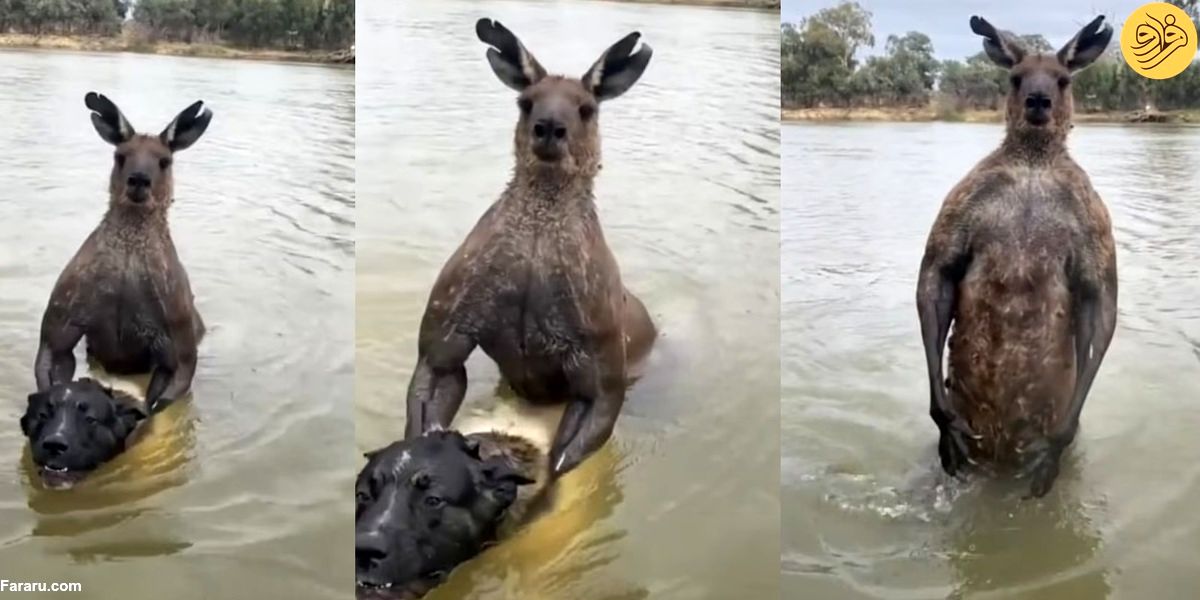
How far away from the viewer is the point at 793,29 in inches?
131

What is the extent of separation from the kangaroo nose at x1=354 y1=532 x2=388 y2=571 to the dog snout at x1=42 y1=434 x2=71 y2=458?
2.78ft

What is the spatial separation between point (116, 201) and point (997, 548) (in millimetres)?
2566

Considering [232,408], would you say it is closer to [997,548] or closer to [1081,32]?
[997,548]

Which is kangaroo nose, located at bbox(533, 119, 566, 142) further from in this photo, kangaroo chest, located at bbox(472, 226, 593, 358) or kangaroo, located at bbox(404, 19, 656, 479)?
kangaroo chest, located at bbox(472, 226, 593, 358)

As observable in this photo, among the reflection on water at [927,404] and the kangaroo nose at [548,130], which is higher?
the kangaroo nose at [548,130]

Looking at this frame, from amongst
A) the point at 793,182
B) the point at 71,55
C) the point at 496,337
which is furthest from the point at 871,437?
the point at 71,55

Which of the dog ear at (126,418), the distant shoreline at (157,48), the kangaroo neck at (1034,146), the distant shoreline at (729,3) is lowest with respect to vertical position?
the dog ear at (126,418)

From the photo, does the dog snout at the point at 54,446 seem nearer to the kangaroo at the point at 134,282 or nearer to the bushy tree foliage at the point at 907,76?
the kangaroo at the point at 134,282

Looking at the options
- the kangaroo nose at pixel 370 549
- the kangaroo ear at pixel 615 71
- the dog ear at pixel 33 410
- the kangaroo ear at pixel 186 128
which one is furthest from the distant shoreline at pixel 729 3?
the dog ear at pixel 33 410

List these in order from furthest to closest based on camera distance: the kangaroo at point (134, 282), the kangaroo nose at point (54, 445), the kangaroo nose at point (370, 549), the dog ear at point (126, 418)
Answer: the kangaroo at point (134, 282) < the dog ear at point (126, 418) < the kangaroo nose at point (54, 445) < the kangaroo nose at point (370, 549)

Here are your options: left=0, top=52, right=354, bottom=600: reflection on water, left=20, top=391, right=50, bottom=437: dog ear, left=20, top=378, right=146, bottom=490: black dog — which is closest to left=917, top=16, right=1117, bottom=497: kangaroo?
left=0, top=52, right=354, bottom=600: reflection on water

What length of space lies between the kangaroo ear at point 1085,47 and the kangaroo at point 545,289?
112cm

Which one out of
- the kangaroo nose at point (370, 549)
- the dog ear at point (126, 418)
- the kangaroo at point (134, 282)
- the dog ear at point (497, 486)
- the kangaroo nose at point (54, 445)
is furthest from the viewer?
the kangaroo at point (134, 282)

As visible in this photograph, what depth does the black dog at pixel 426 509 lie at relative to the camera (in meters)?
2.86
